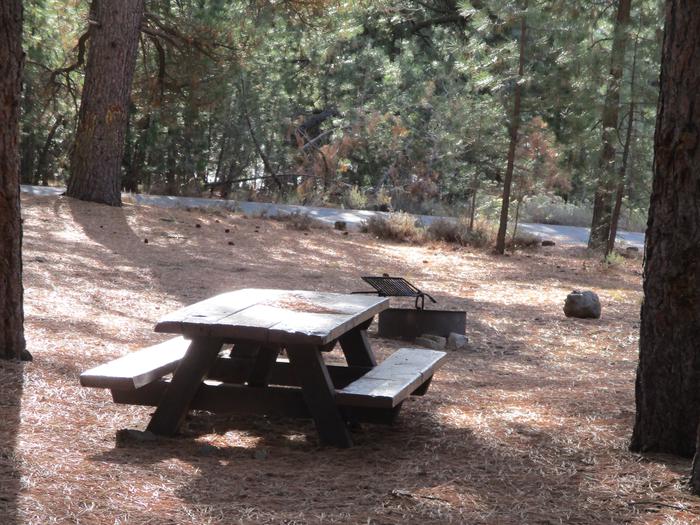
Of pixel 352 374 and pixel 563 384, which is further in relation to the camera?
pixel 563 384

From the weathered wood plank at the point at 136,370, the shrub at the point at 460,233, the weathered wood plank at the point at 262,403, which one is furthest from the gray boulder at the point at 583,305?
the shrub at the point at 460,233

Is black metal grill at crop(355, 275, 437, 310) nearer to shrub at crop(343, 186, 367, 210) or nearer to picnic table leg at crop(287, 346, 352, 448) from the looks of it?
picnic table leg at crop(287, 346, 352, 448)

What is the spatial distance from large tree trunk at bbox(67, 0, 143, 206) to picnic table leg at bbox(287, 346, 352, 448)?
35.3 feet

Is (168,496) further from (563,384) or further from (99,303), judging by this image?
(99,303)

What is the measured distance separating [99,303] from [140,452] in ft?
13.6

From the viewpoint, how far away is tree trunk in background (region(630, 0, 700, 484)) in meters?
4.06

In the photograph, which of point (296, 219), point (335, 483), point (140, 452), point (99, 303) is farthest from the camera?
point (296, 219)

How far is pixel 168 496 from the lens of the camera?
3.71 meters

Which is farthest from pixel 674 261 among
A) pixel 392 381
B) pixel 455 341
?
pixel 455 341

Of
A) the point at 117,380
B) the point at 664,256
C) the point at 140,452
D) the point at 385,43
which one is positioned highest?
the point at 385,43

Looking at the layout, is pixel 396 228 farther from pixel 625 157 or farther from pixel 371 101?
pixel 371 101

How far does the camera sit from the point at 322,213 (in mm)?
18125

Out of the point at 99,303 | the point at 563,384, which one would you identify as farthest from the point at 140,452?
the point at 99,303

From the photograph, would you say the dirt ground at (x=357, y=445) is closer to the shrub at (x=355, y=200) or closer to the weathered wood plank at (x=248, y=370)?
the weathered wood plank at (x=248, y=370)
